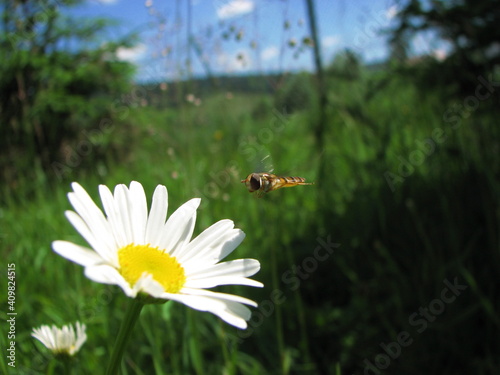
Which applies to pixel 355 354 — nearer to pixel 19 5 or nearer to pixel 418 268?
pixel 418 268

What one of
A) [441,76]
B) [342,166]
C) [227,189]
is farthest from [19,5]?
[441,76]

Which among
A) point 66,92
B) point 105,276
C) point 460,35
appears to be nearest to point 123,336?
point 105,276

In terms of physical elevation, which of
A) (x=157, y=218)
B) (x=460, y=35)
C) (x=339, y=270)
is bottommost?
(x=339, y=270)

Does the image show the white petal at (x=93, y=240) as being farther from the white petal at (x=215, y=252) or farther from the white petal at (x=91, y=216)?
the white petal at (x=215, y=252)

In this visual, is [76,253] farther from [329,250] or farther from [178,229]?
[329,250]

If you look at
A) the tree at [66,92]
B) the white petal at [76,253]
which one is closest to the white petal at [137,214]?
the white petal at [76,253]

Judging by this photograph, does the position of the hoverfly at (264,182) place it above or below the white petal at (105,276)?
above
